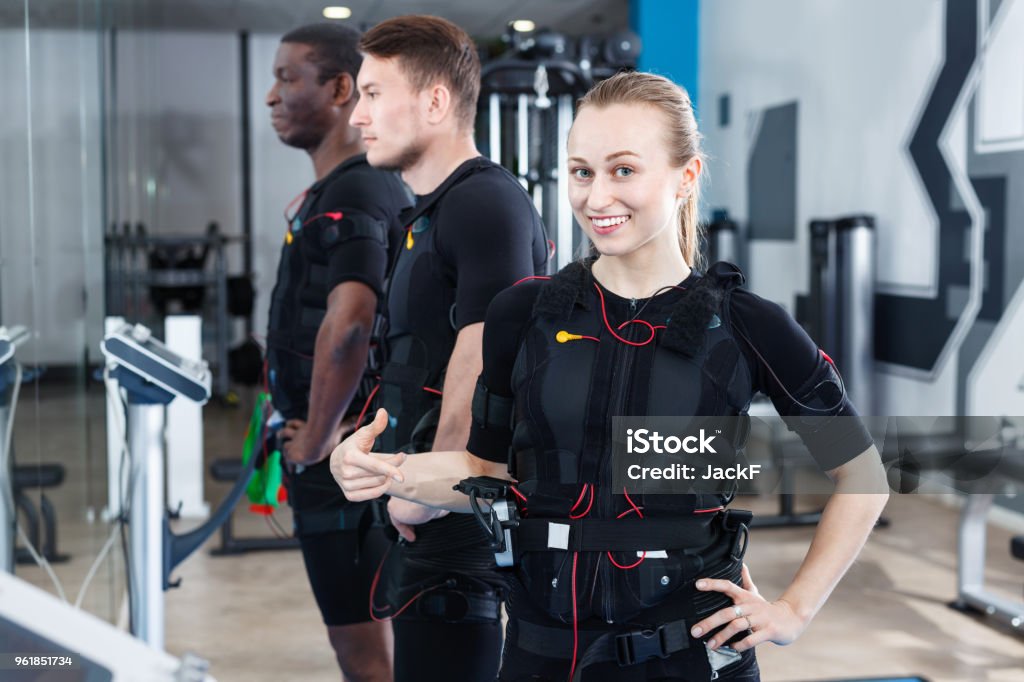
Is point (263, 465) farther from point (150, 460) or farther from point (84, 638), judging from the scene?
point (84, 638)

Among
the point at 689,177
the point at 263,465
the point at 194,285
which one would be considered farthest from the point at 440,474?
the point at 194,285

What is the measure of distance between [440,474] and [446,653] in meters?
0.48

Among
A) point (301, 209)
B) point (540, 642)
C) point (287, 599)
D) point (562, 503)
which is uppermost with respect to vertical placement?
point (301, 209)

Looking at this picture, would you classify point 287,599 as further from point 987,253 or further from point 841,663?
point 987,253

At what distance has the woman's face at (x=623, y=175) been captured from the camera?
1221 millimetres

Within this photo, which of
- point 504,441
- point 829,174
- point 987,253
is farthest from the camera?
point 829,174

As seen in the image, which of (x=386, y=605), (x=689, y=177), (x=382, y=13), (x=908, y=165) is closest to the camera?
(x=689, y=177)

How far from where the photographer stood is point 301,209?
2191mm

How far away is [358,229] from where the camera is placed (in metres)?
2.08

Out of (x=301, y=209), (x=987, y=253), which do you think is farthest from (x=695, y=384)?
(x=987, y=253)

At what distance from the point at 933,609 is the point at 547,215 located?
10.1 feet

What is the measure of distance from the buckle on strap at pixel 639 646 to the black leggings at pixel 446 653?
569 mm

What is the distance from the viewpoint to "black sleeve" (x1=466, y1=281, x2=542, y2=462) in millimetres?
1290

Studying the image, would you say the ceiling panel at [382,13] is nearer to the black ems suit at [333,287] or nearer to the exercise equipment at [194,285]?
the exercise equipment at [194,285]
